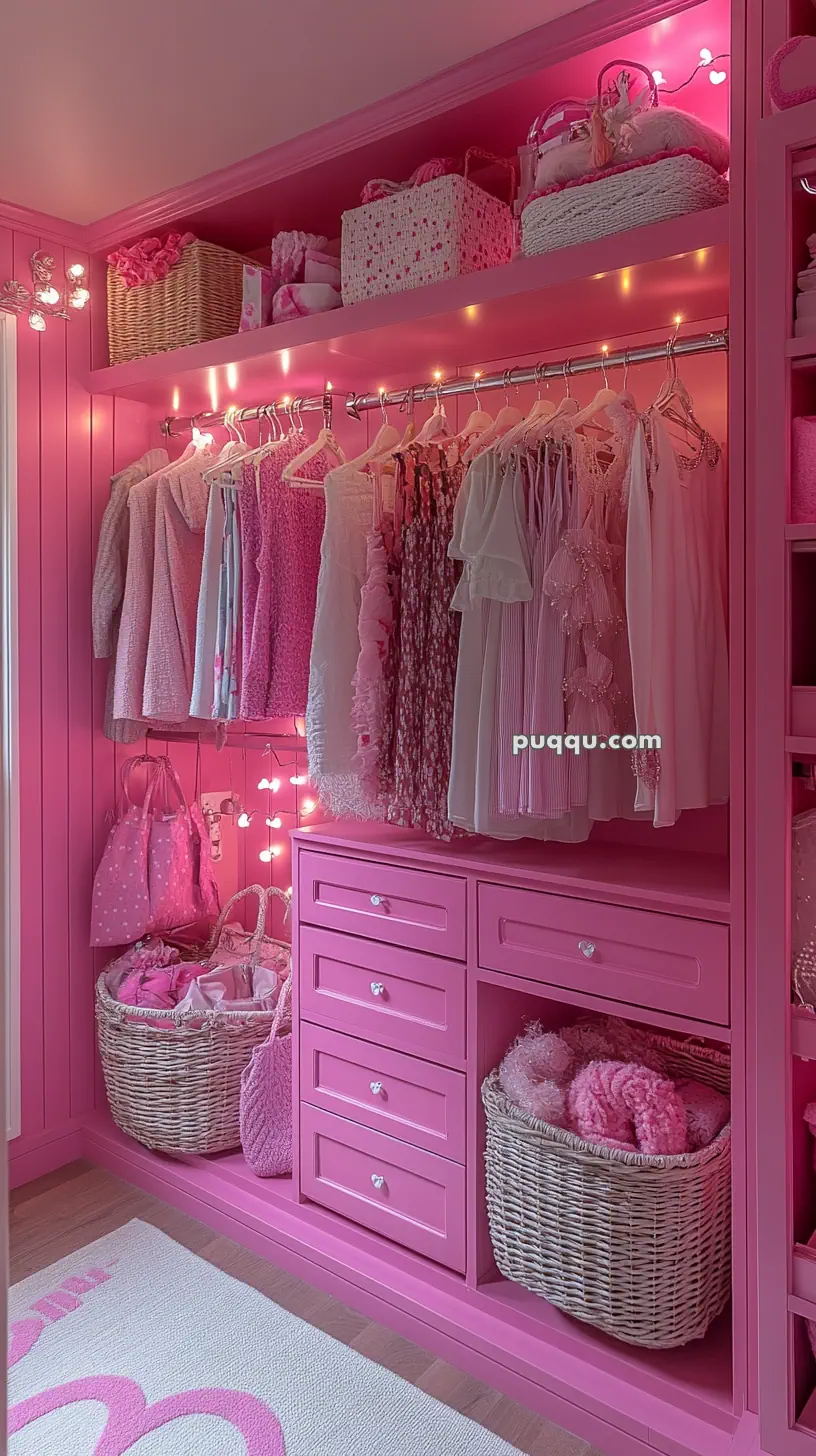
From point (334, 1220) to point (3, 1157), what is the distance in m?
1.81

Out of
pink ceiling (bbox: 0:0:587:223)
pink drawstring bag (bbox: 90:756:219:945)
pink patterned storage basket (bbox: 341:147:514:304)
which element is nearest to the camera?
pink ceiling (bbox: 0:0:587:223)

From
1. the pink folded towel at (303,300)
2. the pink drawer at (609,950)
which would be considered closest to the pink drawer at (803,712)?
the pink drawer at (609,950)

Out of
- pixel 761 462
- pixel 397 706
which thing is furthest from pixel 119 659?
pixel 761 462

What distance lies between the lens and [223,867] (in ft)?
10.5

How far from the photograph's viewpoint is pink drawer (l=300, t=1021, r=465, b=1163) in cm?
212

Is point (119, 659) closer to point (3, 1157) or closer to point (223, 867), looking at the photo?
point (223, 867)

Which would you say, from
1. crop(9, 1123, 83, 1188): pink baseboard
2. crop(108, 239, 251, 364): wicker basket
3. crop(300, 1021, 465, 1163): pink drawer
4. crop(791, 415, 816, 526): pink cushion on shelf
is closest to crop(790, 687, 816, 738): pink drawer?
crop(791, 415, 816, 526): pink cushion on shelf

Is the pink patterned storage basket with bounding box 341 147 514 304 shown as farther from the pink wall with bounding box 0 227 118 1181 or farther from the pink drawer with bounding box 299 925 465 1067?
the pink drawer with bounding box 299 925 465 1067

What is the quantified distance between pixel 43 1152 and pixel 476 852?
162 centimetres

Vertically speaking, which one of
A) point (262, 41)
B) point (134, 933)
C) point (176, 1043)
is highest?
point (262, 41)

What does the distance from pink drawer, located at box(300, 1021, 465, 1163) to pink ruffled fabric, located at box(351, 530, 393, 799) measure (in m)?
0.61

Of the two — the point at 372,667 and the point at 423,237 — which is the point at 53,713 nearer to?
the point at 372,667

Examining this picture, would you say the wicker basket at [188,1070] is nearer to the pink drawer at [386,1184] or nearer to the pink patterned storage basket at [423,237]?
the pink drawer at [386,1184]

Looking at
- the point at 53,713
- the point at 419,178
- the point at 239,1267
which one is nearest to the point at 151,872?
the point at 53,713
